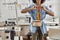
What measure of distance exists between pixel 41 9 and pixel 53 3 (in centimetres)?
18

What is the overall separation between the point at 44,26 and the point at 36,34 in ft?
0.48

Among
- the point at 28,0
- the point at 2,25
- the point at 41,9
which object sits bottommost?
the point at 2,25

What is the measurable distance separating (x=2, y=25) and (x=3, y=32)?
92 millimetres

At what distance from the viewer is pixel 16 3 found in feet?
6.16

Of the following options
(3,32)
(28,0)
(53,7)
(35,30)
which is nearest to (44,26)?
(35,30)

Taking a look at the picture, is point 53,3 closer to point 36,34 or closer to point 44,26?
point 44,26

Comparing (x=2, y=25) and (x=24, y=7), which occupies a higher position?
(x=24, y=7)

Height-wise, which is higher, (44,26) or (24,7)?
(24,7)

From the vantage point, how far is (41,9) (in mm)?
1836

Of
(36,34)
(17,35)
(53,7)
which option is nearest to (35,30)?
(36,34)

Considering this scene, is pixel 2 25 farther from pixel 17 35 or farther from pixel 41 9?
pixel 41 9

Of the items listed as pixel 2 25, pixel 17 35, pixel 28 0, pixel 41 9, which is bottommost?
pixel 17 35

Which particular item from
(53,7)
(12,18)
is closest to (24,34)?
(12,18)

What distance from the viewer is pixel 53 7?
1.85 metres
